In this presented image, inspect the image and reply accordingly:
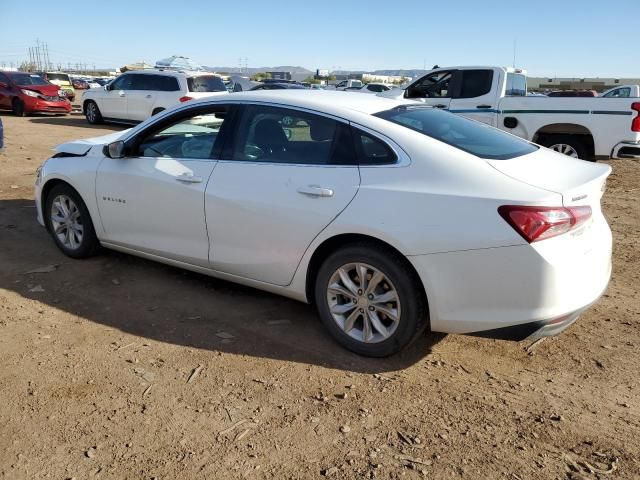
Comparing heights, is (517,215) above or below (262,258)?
above

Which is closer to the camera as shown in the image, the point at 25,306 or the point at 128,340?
the point at 128,340

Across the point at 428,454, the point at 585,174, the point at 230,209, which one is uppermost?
the point at 585,174

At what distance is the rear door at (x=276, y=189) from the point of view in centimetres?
359

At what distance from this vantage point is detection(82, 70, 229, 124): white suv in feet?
52.0

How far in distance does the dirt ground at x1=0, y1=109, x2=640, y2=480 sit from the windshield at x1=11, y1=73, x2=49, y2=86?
17.5 metres

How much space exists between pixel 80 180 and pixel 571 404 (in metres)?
4.18

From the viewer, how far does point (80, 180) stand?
496 centimetres

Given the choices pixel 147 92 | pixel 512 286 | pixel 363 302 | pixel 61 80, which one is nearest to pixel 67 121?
pixel 147 92

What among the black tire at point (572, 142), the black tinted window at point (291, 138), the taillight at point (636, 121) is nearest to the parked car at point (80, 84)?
the black tire at point (572, 142)

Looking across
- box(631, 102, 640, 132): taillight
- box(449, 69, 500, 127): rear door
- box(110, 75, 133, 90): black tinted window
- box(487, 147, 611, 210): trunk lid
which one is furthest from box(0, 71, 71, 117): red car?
box(487, 147, 611, 210): trunk lid

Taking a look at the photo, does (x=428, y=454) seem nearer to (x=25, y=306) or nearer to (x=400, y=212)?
(x=400, y=212)

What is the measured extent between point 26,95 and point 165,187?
57.8 ft

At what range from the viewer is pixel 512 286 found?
307 cm

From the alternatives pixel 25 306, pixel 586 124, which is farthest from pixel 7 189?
pixel 586 124
